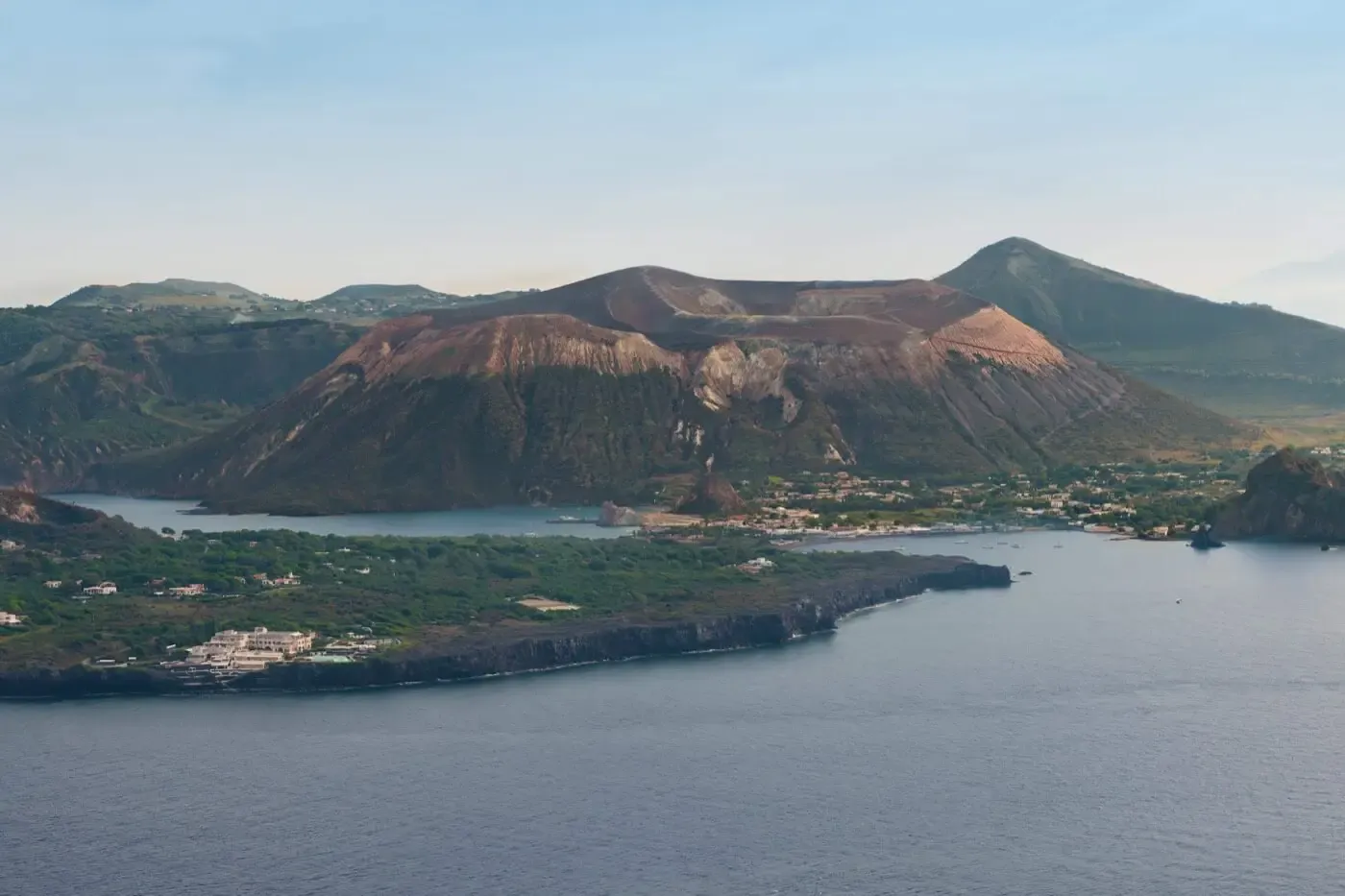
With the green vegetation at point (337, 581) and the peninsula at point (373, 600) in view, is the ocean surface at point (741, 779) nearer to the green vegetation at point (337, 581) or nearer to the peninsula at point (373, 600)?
the peninsula at point (373, 600)

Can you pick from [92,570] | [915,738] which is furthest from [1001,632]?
[92,570]

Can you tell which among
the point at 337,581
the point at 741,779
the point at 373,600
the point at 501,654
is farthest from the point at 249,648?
the point at 741,779

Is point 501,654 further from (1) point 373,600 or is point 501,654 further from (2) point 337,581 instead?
(2) point 337,581

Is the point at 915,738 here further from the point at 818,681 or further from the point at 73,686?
the point at 73,686

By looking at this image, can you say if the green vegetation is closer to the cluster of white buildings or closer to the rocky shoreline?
the cluster of white buildings

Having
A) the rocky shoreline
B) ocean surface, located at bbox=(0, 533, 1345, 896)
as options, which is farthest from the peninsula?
ocean surface, located at bbox=(0, 533, 1345, 896)

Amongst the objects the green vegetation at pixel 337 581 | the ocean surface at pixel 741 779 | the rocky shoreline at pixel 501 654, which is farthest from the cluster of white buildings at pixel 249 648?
the ocean surface at pixel 741 779
